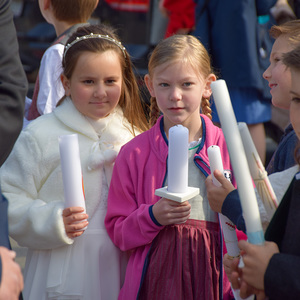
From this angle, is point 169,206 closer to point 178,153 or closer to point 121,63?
point 178,153

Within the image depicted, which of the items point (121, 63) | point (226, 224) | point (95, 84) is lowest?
point (226, 224)

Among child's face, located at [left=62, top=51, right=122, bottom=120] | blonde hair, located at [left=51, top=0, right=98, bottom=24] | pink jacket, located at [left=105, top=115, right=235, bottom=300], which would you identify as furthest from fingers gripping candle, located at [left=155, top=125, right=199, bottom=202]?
blonde hair, located at [left=51, top=0, right=98, bottom=24]

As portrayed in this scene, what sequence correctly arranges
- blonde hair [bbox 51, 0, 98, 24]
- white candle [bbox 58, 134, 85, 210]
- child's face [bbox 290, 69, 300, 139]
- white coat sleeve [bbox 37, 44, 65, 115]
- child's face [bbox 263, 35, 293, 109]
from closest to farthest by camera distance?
child's face [bbox 290, 69, 300, 139] → white candle [bbox 58, 134, 85, 210] → child's face [bbox 263, 35, 293, 109] → white coat sleeve [bbox 37, 44, 65, 115] → blonde hair [bbox 51, 0, 98, 24]

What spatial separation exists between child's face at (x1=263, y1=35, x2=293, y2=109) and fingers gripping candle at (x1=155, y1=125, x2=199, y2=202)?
0.64 meters

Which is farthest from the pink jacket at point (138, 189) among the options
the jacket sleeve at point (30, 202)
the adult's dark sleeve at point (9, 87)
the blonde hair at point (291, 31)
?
the adult's dark sleeve at point (9, 87)

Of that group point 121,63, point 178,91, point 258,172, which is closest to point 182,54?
point 178,91

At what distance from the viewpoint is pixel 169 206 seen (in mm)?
2133

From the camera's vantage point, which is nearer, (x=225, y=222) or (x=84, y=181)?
(x=225, y=222)

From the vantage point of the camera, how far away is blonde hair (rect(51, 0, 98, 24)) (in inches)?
135

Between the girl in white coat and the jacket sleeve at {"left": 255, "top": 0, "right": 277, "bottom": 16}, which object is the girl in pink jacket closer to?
the girl in white coat

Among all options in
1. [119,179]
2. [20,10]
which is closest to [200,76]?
[119,179]

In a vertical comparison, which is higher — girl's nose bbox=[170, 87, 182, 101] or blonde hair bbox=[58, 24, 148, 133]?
blonde hair bbox=[58, 24, 148, 133]

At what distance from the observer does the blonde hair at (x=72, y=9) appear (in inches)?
135

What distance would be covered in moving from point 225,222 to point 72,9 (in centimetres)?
199
